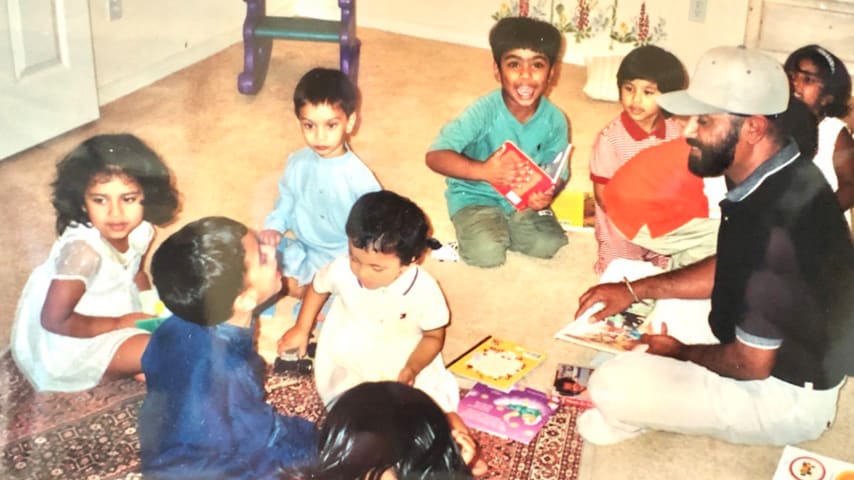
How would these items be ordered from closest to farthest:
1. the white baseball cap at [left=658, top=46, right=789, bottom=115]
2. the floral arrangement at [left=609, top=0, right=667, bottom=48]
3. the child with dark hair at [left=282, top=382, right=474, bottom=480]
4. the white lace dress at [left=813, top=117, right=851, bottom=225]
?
the child with dark hair at [left=282, top=382, right=474, bottom=480]
the white baseball cap at [left=658, top=46, right=789, bottom=115]
the white lace dress at [left=813, top=117, right=851, bottom=225]
the floral arrangement at [left=609, top=0, right=667, bottom=48]

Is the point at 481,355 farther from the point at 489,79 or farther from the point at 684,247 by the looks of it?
the point at 489,79

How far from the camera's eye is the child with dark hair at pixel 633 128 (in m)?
1.48

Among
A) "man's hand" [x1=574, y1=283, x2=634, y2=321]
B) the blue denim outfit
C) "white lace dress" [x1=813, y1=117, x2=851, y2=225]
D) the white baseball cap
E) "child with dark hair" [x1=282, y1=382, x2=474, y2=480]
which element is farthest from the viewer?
"man's hand" [x1=574, y1=283, x2=634, y2=321]

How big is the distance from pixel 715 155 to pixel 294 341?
23.4 inches

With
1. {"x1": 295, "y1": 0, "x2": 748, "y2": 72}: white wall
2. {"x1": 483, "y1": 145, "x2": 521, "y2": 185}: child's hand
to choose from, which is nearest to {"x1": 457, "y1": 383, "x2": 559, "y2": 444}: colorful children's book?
{"x1": 483, "y1": 145, "x2": 521, "y2": 185}: child's hand

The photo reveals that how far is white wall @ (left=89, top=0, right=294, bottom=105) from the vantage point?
5.70ft

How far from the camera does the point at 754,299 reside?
1.28 meters

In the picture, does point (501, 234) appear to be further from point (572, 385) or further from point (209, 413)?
point (209, 413)

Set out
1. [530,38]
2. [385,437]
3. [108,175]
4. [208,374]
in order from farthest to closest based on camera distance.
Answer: [530,38]
[108,175]
[208,374]
[385,437]

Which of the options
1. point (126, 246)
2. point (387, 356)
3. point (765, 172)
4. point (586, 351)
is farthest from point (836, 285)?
point (126, 246)

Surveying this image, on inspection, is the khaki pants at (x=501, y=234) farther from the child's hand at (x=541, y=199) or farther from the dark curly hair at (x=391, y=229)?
the dark curly hair at (x=391, y=229)

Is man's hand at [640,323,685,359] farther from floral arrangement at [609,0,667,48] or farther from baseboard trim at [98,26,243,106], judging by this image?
baseboard trim at [98,26,243,106]

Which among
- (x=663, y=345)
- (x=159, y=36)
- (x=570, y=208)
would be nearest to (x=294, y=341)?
(x=663, y=345)

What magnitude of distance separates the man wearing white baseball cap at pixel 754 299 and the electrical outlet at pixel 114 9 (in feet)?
2.88
